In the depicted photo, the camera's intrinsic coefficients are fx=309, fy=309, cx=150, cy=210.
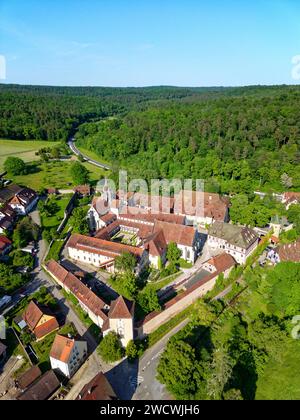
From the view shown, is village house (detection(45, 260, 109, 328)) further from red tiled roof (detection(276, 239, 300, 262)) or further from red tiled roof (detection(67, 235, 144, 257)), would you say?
red tiled roof (detection(276, 239, 300, 262))

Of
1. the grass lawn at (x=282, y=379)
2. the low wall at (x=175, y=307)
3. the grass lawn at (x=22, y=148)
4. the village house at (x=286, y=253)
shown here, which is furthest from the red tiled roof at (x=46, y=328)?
the grass lawn at (x=22, y=148)

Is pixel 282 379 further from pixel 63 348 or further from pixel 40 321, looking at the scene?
pixel 40 321

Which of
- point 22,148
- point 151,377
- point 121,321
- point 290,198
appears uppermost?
point 22,148

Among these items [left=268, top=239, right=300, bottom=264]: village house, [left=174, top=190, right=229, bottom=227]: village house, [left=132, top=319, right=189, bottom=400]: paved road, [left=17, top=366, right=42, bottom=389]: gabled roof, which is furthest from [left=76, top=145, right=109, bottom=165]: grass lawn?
[left=17, top=366, right=42, bottom=389]: gabled roof

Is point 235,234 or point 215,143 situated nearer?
point 235,234

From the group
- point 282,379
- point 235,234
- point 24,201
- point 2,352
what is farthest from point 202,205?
point 2,352
